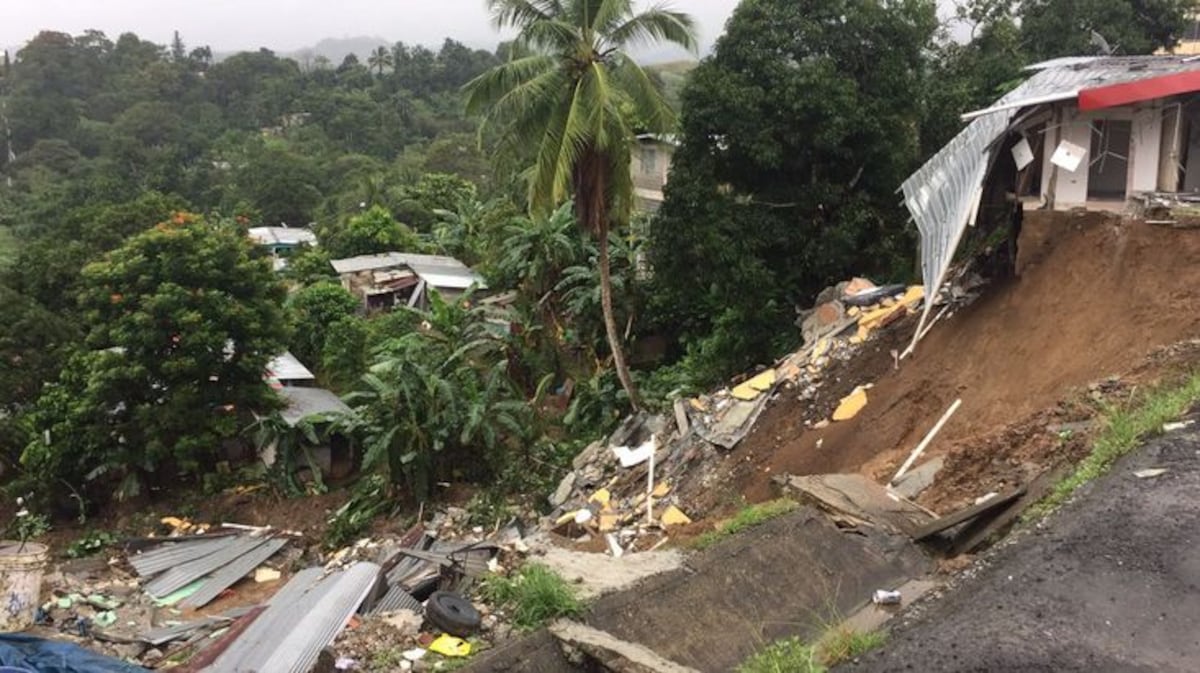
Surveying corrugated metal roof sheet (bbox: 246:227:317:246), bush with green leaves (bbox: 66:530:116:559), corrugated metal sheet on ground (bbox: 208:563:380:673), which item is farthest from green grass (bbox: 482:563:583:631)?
corrugated metal roof sheet (bbox: 246:227:317:246)

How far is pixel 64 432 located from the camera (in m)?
14.5

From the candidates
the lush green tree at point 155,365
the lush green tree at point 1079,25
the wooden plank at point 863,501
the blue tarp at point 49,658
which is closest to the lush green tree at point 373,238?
the lush green tree at point 155,365

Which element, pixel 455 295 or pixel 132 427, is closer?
pixel 132 427

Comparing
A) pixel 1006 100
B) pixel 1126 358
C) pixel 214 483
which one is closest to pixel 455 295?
pixel 214 483

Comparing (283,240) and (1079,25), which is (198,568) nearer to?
(1079,25)

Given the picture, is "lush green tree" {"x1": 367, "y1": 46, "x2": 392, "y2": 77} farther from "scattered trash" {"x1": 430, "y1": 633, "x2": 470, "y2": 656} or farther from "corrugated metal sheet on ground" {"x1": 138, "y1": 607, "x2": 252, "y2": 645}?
"scattered trash" {"x1": 430, "y1": 633, "x2": 470, "y2": 656}

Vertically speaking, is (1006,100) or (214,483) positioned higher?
(1006,100)

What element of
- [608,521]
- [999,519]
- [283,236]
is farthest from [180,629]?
[283,236]

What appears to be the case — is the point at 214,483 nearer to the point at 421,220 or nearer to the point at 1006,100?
the point at 1006,100

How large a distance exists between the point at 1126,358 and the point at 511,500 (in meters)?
8.02

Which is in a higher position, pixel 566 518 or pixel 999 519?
pixel 999 519

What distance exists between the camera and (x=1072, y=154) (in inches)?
442

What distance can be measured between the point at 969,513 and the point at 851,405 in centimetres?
437

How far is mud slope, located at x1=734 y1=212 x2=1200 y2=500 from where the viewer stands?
30.1 ft
